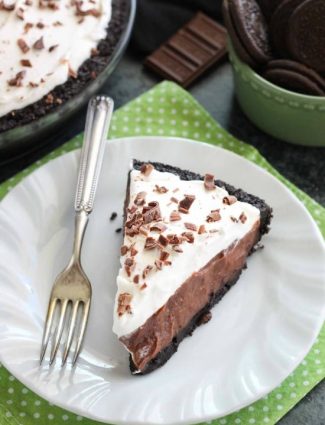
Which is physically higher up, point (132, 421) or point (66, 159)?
point (66, 159)

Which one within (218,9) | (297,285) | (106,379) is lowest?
(106,379)

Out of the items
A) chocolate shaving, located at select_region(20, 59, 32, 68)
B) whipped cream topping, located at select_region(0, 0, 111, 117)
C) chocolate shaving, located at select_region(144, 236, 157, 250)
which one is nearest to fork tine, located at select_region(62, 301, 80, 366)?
chocolate shaving, located at select_region(144, 236, 157, 250)

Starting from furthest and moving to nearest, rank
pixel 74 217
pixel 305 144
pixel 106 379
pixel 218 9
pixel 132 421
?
pixel 218 9, pixel 305 144, pixel 74 217, pixel 106 379, pixel 132 421

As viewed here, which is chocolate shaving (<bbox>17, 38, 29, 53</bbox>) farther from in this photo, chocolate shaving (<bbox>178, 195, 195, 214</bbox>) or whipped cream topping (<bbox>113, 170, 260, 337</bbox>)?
chocolate shaving (<bbox>178, 195, 195, 214</bbox>)

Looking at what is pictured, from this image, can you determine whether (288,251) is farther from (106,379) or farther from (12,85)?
(12,85)

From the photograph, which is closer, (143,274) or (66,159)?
(143,274)

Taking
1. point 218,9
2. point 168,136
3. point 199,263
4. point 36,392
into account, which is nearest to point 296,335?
point 199,263

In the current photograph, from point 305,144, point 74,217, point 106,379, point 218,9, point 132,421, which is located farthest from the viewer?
point 218,9

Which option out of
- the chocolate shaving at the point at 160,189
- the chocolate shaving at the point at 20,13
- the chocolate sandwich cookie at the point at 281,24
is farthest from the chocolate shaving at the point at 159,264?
the chocolate shaving at the point at 20,13
